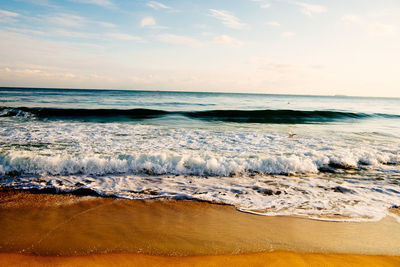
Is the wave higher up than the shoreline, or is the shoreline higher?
the wave

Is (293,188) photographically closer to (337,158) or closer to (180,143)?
(337,158)

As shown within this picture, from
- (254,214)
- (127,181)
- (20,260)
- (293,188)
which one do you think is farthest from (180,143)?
(20,260)

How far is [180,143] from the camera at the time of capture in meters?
8.11

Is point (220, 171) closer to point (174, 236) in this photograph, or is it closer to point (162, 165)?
point (162, 165)

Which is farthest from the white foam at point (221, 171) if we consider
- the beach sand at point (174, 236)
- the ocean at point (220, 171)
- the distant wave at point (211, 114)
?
the distant wave at point (211, 114)

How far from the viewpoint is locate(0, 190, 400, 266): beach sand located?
8.69 feet

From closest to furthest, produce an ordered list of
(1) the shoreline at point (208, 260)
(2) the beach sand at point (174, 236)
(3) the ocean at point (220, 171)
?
(1) the shoreline at point (208, 260), (2) the beach sand at point (174, 236), (3) the ocean at point (220, 171)

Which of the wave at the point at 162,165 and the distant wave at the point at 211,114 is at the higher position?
the distant wave at the point at 211,114

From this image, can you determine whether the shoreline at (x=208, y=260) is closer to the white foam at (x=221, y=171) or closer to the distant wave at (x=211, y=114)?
the white foam at (x=221, y=171)

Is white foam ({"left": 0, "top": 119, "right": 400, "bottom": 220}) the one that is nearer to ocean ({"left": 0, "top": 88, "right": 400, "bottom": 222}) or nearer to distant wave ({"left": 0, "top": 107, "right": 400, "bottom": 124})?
ocean ({"left": 0, "top": 88, "right": 400, "bottom": 222})

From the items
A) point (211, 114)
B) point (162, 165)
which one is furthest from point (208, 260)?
point (211, 114)

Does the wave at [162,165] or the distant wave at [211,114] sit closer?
the wave at [162,165]

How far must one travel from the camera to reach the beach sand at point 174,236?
2648 millimetres

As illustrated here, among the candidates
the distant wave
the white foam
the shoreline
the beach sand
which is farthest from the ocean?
the distant wave
